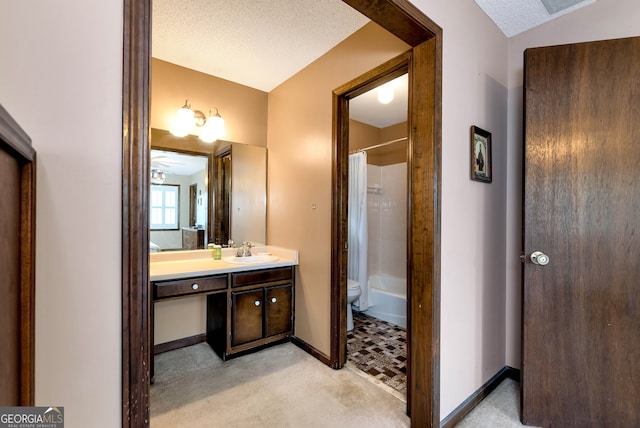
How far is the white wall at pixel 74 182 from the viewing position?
1.85 ft

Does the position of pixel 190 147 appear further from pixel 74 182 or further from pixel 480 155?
pixel 480 155

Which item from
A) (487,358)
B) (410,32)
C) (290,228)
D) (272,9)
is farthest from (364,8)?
(487,358)

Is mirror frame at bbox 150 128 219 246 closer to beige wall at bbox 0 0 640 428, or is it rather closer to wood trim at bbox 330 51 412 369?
beige wall at bbox 0 0 640 428

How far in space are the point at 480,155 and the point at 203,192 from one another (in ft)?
7.74

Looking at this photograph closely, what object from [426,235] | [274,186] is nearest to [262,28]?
[274,186]

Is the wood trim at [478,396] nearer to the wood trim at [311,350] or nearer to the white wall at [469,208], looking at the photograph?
the white wall at [469,208]

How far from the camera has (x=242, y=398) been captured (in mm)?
1816

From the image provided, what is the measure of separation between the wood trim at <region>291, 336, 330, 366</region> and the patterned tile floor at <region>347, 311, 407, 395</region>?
208 millimetres

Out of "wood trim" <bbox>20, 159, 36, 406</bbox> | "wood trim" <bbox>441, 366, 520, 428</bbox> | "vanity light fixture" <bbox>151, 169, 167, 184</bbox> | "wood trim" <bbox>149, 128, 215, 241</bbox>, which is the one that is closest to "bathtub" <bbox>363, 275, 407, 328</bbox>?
"wood trim" <bbox>441, 366, 520, 428</bbox>

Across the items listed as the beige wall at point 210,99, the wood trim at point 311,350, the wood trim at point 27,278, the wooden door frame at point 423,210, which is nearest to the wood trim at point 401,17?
the wooden door frame at point 423,210

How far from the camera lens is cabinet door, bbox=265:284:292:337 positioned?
97.6 inches

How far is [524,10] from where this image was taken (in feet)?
5.98

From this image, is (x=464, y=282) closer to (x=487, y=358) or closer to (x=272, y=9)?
(x=487, y=358)

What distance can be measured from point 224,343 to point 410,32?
249 cm
